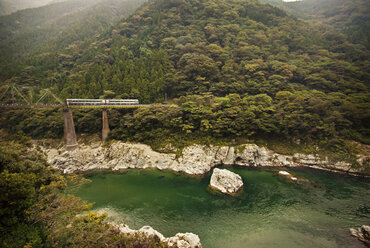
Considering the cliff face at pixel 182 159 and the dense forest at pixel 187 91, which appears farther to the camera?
the cliff face at pixel 182 159

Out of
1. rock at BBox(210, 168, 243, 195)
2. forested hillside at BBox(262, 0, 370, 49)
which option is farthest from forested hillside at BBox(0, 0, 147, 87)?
forested hillside at BBox(262, 0, 370, 49)

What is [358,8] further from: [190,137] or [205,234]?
[205,234]

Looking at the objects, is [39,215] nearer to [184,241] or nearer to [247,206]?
[184,241]

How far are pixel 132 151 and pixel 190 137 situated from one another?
9853 millimetres

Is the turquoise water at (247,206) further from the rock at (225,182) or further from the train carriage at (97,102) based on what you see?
the train carriage at (97,102)

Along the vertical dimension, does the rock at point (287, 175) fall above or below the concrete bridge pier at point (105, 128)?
below

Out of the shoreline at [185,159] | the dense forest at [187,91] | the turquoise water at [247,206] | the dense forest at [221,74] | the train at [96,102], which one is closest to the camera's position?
the dense forest at [187,91]

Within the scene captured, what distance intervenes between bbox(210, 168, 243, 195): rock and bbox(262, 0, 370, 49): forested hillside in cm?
5664

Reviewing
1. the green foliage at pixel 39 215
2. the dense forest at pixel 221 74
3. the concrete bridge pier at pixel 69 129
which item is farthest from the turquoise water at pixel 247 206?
the dense forest at pixel 221 74

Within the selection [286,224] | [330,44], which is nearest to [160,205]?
[286,224]

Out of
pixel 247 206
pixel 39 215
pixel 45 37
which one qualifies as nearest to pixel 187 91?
pixel 247 206

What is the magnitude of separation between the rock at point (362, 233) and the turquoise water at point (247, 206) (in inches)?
19.1

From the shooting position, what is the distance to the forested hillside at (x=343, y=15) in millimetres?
52447

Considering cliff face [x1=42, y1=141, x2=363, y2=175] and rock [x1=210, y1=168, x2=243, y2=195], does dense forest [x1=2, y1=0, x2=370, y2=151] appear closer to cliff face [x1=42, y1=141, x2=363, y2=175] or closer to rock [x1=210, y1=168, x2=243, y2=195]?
cliff face [x1=42, y1=141, x2=363, y2=175]
